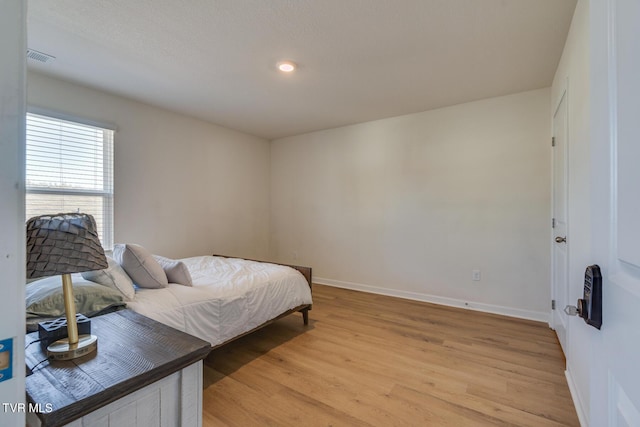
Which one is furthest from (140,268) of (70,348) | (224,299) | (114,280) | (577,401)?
(577,401)

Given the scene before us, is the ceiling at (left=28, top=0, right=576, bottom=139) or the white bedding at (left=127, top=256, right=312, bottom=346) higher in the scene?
the ceiling at (left=28, top=0, right=576, bottom=139)

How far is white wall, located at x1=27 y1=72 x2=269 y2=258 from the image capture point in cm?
306

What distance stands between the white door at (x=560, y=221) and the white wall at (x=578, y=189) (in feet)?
0.84

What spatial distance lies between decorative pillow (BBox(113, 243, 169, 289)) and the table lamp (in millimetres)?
1187

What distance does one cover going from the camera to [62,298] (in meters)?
1.54

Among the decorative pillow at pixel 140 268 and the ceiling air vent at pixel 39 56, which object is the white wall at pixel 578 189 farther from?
the ceiling air vent at pixel 39 56

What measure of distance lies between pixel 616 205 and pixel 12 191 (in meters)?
1.03

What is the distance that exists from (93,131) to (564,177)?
452 cm

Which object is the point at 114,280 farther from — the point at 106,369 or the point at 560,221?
the point at 560,221

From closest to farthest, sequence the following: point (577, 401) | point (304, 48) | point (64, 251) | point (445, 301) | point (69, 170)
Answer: point (64, 251), point (577, 401), point (304, 48), point (69, 170), point (445, 301)

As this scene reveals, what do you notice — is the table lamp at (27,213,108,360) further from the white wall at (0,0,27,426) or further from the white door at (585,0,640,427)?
the white door at (585,0,640,427)

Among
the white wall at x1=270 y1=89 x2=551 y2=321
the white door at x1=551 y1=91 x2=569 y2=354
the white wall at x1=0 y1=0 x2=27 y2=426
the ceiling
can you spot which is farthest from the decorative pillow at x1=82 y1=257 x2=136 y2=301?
the white door at x1=551 y1=91 x2=569 y2=354

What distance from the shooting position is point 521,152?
3.11m

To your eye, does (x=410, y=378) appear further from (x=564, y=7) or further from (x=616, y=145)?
(x=564, y=7)
